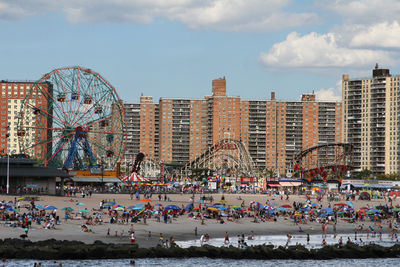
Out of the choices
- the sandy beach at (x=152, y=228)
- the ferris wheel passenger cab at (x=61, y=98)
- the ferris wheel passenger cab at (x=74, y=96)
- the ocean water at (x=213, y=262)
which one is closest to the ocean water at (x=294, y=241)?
the sandy beach at (x=152, y=228)

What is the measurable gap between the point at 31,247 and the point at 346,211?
4474cm

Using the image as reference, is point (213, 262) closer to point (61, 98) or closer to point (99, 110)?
point (61, 98)

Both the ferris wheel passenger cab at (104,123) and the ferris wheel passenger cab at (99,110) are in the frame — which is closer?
the ferris wheel passenger cab at (99,110)

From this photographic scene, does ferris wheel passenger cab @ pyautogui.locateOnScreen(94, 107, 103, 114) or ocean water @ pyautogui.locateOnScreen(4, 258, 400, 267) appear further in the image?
ferris wheel passenger cab @ pyautogui.locateOnScreen(94, 107, 103, 114)

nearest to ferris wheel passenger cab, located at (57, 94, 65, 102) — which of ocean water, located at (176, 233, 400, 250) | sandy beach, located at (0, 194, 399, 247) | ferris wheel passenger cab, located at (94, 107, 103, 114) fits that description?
ferris wheel passenger cab, located at (94, 107, 103, 114)

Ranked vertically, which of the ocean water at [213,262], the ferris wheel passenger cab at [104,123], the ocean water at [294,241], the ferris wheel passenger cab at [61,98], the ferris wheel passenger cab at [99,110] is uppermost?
the ferris wheel passenger cab at [61,98]

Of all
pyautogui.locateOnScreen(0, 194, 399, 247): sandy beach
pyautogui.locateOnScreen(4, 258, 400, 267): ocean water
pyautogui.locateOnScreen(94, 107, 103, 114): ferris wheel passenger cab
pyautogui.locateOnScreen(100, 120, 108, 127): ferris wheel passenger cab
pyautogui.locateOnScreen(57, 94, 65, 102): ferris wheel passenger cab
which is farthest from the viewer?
pyautogui.locateOnScreen(100, 120, 108, 127): ferris wheel passenger cab

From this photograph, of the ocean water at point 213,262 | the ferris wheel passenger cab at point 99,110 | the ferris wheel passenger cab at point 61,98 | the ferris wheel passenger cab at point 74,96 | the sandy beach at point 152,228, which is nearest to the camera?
the ocean water at point 213,262

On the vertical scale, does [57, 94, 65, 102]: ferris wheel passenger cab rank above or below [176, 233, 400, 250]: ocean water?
above

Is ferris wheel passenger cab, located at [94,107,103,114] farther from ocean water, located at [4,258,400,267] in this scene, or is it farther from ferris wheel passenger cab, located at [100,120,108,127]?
ocean water, located at [4,258,400,267]

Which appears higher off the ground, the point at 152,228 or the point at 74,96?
the point at 74,96

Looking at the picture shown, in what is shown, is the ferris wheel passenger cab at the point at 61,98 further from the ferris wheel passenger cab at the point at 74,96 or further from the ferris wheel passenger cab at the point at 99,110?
the ferris wheel passenger cab at the point at 99,110

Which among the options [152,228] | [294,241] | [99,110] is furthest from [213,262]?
[99,110]

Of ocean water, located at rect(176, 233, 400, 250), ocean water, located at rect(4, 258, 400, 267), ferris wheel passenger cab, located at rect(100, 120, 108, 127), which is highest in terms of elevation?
ferris wheel passenger cab, located at rect(100, 120, 108, 127)
